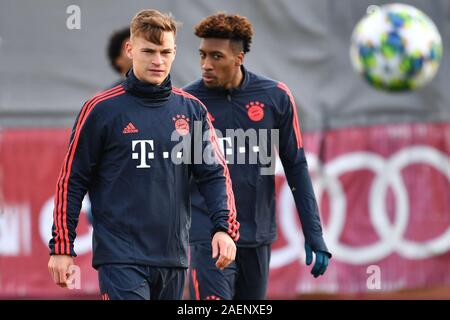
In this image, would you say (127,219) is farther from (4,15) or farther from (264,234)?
(4,15)

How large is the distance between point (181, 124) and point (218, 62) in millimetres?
1453

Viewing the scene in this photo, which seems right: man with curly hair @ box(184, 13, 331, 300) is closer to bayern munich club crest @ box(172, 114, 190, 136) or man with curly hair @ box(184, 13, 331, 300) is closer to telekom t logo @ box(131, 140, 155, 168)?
bayern munich club crest @ box(172, 114, 190, 136)

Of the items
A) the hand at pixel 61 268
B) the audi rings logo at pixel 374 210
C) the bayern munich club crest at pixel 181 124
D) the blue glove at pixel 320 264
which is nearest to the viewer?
the hand at pixel 61 268

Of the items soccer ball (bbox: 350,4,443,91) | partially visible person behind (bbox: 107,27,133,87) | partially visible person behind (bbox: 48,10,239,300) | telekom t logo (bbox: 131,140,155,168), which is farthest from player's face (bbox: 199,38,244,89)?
partially visible person behind (bbox: 107,27,133,87)

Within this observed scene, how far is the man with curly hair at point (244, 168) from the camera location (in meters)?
7.53

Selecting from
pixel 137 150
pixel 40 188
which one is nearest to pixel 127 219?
pixel 137 150

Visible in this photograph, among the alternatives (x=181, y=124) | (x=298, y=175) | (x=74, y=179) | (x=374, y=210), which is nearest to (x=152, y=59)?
(x=181, y=124)

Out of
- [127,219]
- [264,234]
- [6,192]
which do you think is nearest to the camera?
[127,219]

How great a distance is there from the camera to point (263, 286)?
7.76m

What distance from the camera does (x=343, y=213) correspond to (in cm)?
1136

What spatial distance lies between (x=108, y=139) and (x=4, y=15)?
5.47 meters

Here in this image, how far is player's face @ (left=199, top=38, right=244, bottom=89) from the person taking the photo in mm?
7629

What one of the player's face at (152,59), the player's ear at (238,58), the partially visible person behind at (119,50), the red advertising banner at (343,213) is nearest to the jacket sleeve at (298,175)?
the player's ear at (238,58)

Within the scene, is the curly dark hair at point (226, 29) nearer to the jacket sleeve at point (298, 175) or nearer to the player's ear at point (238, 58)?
the player's ear at point (238, 58)
